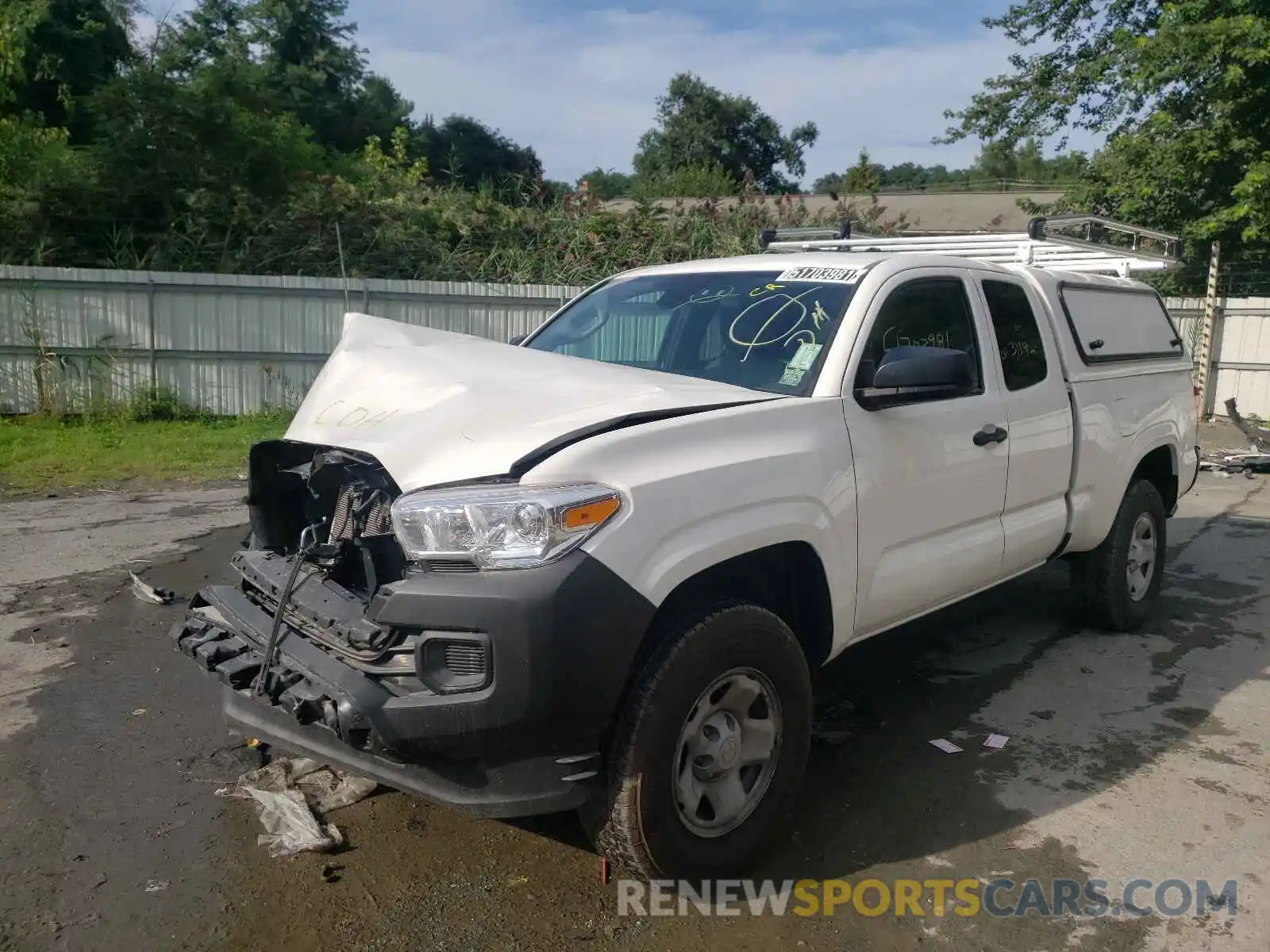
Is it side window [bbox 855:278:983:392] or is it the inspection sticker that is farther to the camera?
side window [bbox 855:278:983:392]

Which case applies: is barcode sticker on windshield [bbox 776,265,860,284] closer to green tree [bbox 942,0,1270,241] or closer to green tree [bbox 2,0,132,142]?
green tree [bbox 942,0,1270,241]

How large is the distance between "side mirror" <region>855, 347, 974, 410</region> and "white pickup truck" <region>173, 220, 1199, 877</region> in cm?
Answer: 1

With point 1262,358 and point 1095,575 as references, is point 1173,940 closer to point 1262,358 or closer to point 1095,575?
point 1095,575

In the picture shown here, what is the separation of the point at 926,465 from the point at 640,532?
1.56 metres

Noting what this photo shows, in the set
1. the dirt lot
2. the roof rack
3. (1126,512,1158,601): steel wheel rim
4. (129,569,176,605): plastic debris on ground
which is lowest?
the dirt lot

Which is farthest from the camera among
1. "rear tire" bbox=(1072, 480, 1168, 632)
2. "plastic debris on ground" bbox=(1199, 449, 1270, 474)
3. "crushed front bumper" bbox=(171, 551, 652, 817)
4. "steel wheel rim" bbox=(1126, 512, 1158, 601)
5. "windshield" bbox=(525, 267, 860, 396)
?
"plastic debris on ground" bbox=(1199, 449, 1270, 474)

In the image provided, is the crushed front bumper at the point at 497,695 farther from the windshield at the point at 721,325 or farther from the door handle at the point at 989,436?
the door handle at the point at 989,436

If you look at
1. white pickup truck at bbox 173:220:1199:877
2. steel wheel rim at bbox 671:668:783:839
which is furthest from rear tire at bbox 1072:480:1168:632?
steel wheel rim at bbox 671:668:783:839

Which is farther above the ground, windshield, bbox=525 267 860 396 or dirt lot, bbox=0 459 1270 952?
windshield, bbox=525 267 860 396

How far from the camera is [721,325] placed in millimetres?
4133

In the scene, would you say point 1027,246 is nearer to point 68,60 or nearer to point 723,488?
point 723,488

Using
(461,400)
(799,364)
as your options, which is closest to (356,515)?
(461,400)

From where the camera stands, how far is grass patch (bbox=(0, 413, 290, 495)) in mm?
9641

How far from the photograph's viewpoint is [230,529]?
25.3ft
